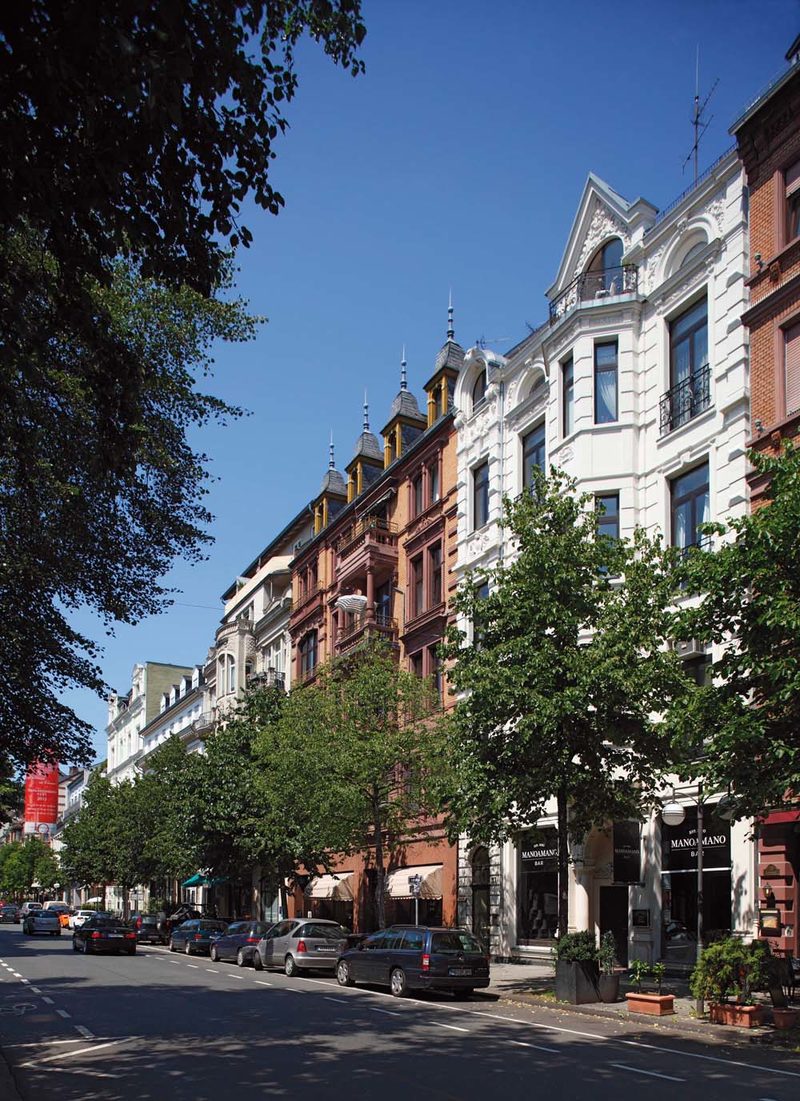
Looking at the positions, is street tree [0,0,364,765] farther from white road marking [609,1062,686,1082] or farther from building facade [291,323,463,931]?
building facade [291,323,463,931]

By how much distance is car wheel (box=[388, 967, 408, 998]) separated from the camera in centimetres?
2281

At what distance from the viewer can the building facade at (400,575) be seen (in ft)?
120

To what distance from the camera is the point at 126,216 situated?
8727 mm

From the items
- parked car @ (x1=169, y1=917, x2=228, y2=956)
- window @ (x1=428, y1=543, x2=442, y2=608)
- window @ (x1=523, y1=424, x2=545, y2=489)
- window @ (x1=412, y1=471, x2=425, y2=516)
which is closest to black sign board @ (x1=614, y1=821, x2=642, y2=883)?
window @ (x1=523, y1=424, x2=545, y2=489)

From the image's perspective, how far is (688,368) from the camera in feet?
86.0

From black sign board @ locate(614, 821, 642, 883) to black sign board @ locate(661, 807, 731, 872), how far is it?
40.9 inches

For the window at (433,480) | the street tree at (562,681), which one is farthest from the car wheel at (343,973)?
the window at (433,480)

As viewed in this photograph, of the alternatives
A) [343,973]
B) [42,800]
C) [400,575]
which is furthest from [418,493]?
[42,800]

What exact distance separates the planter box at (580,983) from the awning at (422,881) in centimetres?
1367

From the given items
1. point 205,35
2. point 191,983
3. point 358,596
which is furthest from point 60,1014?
point 358,596

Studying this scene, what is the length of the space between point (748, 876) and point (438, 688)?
50.9 ft

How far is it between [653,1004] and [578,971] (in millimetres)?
2405

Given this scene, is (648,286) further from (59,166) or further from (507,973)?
(59,166)

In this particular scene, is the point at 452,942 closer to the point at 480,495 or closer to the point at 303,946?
the point at 303,946
